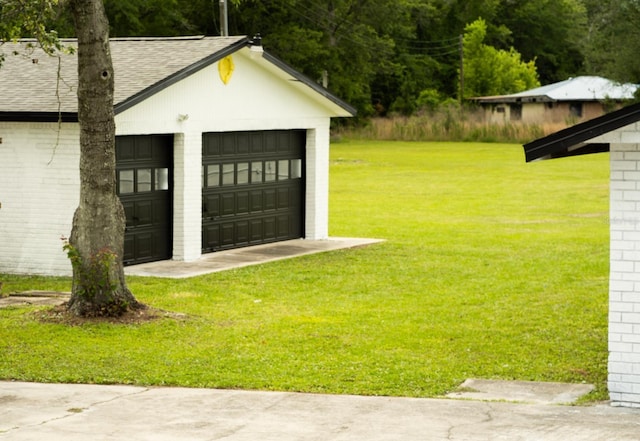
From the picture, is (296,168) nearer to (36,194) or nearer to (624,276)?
(36,194)

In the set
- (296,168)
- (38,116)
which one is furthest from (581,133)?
(296,168)

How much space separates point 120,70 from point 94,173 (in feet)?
21.1

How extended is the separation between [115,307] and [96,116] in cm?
247

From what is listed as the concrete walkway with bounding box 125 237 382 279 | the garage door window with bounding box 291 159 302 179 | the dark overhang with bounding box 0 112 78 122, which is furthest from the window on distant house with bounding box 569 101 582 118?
the dark overhang with bounding box 0 112 78 122

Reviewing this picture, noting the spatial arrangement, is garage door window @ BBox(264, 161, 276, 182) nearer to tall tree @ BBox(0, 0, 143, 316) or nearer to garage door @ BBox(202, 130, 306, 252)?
garage door @ BBox(202, 130, 306, 252)

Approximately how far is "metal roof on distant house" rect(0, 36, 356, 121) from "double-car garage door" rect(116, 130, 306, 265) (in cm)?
113

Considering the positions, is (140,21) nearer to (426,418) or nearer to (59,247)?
(59,247)

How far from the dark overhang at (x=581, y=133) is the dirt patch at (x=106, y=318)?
6349 mm

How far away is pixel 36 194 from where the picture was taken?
2112 centimetres

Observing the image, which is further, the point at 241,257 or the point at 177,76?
the point at 241,257

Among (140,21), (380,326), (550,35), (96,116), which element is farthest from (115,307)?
(550,35)

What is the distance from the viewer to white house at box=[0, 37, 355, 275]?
2095 cm

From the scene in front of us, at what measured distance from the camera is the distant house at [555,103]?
257 feet

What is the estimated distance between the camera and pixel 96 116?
15922 millimetres
